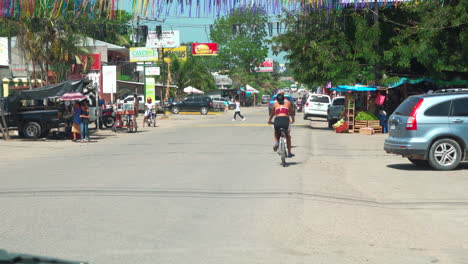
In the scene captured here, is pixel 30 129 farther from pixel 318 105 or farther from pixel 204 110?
pixel 204 110

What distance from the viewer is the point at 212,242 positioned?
6.85 meters

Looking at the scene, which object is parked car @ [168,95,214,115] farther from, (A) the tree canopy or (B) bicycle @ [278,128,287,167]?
(B) bicycle @ [278,128,287,167]

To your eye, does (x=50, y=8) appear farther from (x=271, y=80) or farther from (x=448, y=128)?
(x=271, y=80)

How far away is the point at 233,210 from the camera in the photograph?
888 centimetres

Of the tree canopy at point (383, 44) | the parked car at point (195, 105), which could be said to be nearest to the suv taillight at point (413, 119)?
the tree canopy at point (383, 44)

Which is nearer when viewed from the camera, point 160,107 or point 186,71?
→ point 160,107

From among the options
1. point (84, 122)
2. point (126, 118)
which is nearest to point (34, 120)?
point (84, 122)

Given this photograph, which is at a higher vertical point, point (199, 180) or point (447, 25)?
point (447, 25)

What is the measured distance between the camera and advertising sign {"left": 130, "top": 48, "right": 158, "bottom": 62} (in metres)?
54.5

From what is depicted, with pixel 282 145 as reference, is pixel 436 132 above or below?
above

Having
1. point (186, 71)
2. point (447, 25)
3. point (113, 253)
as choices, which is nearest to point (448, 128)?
point (113, 253)

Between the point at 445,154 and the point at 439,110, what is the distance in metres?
1.03

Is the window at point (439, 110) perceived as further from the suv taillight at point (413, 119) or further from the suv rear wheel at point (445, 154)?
the suv rear wheel at point (445, 154)

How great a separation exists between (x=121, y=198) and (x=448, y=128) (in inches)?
313
